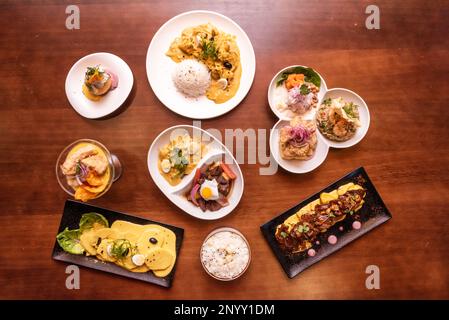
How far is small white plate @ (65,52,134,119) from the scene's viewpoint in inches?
128

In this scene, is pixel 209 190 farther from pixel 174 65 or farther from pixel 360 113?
pixel 360 113

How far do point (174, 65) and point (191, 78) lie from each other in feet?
0.87

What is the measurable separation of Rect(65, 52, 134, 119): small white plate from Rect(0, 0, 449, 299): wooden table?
101 mm

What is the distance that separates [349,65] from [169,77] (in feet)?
5.37

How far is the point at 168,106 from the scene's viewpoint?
10.6ft

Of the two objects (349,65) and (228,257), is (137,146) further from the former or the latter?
(349,65)

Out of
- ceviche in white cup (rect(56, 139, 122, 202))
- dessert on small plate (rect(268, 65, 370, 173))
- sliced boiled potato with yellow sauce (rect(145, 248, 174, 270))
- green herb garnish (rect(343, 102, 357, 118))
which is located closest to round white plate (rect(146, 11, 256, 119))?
dessert on small plate (rect(268, 65, 370, 173))

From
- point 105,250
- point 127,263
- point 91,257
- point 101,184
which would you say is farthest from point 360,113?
point 91,257

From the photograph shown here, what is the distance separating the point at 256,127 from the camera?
332 cm

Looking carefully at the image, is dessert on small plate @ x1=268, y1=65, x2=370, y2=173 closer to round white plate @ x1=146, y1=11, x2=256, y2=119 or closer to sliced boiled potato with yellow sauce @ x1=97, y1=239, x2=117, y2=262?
round white plate @ x1=146, y1=11, x2=256, y2=119
